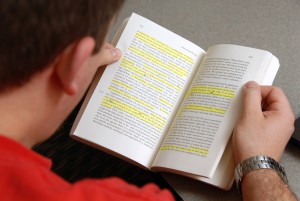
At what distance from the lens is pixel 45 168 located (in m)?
0.60

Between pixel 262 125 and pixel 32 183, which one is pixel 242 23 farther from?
pixel 32 183

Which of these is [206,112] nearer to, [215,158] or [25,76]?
[215,158]

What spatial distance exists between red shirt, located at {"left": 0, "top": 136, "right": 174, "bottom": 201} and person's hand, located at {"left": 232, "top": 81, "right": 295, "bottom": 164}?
0.28 m

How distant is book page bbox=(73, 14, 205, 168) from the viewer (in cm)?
85

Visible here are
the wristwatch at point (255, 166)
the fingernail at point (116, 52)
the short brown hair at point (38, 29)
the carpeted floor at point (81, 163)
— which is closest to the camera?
the short brown hair at point (38, 29)

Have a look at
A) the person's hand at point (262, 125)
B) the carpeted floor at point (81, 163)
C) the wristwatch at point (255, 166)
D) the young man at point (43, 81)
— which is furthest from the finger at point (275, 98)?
the carpeted floor at point (81, 163)

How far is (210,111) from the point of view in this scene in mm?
848

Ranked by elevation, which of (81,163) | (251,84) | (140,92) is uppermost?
(251,84)

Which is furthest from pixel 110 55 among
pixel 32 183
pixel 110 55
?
pixel 32 183

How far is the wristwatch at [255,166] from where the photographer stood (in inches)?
31.0

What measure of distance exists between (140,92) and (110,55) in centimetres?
10

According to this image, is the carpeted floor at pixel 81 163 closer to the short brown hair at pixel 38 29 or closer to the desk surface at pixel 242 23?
the desk surface at pixel 242 23

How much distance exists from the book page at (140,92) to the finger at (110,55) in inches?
0.5

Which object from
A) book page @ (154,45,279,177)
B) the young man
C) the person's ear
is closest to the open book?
book page @ (154,45,279,177)
